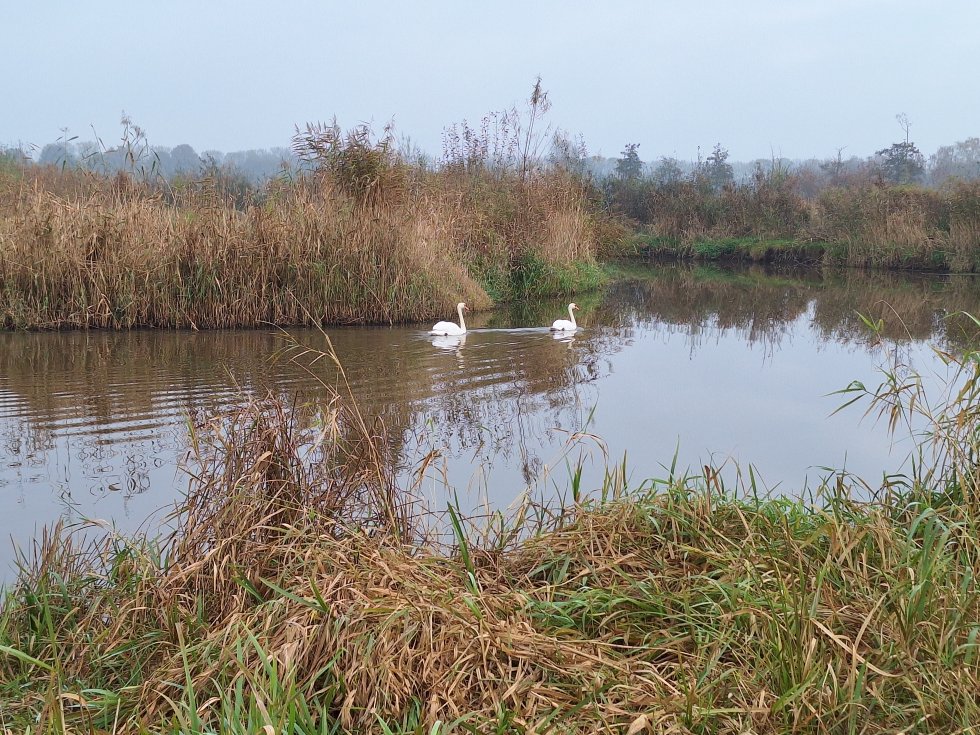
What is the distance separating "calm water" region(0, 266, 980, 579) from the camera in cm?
540

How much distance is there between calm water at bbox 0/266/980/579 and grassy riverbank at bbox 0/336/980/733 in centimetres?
52

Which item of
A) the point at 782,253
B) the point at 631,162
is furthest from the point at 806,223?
the point at 631,162

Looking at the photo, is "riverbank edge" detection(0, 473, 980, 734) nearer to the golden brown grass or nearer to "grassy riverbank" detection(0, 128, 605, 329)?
the golden brown grass

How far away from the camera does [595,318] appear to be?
47.0 ft

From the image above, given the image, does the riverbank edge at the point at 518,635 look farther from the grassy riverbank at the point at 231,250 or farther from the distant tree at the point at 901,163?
the distant tree at the point at 901,163

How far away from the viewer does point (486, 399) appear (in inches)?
306

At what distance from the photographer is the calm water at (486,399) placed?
5398 millimetres

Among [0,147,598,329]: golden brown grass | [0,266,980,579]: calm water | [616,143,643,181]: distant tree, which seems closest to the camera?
[0,266,980,579]: calm water

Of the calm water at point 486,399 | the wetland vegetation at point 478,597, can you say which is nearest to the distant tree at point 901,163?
the calm water at point 486,399

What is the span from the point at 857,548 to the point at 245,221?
10.1 meters

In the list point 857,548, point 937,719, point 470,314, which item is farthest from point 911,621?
point 470,314

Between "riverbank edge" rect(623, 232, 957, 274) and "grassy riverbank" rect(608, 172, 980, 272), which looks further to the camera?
"riverbank edge" rect(623, 232, 957, 274)

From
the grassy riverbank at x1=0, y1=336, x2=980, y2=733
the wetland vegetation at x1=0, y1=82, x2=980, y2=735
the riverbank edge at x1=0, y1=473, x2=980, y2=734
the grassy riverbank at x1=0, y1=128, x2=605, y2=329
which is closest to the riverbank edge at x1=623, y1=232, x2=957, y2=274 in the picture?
the grassy riverbank at x1=0, y1=128, x2=605, y2=329

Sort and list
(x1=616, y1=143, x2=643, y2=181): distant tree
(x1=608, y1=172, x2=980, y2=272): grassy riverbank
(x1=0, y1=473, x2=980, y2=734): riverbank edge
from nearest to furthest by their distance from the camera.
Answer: (x1=0, y1=473, x2=980, y2=734): riverbank edge → (x1=608, y1=172, x2=980, y2=272): grassy riverbank → (x1=616, y1=143, x2=643, y2=181): distant tree
